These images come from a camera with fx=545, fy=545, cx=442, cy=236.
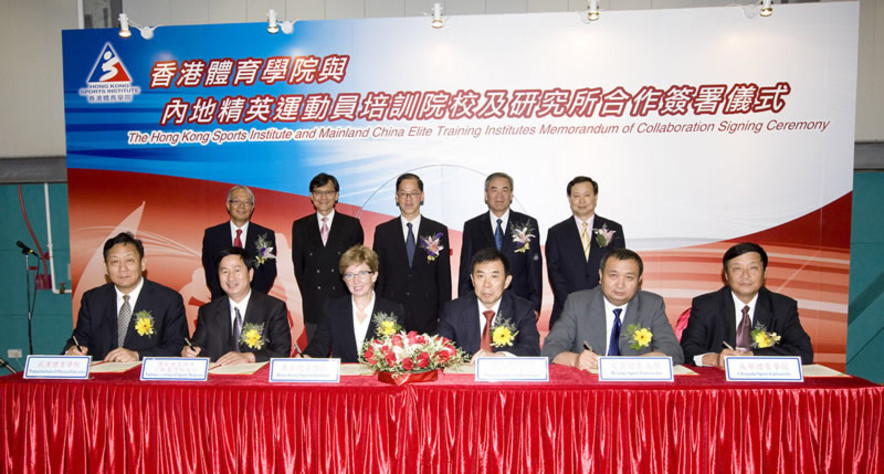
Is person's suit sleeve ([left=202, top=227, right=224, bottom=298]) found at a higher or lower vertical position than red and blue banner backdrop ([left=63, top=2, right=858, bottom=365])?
lower

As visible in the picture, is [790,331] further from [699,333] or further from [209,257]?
[209,257]

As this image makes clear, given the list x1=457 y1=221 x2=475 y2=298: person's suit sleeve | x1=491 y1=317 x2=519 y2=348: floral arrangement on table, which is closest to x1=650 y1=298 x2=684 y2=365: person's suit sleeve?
x1=491 y1=317 x2=519 y2=348: floral arrangement on table

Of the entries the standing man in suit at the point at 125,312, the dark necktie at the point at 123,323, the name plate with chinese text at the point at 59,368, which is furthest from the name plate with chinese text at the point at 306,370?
the dark necktie at the point at 123,323

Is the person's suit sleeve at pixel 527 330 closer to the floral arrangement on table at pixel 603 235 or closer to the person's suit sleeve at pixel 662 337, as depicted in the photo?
the person's suit sleeve at pixel 662 337

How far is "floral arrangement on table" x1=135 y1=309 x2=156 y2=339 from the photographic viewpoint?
2798 mm

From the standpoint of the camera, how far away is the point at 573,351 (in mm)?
2773

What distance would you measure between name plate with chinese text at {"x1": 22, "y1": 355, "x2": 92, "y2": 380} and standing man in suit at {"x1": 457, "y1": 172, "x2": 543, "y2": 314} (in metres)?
2.53

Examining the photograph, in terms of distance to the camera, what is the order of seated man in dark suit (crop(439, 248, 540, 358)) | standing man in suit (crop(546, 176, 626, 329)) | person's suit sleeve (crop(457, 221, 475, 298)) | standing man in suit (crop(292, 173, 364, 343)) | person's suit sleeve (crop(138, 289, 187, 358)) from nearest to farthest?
seated man in dark suit (crop(439, 248, 540, 358)), person's suit sleeve (crop(138, 289, 187, 358)), standing man in suit (crop(546, 176, 626, 329)), person's suit sleeve (crop(457, 221, 475, 298)), standing man in suit (crop(292, 173, 364, 343))

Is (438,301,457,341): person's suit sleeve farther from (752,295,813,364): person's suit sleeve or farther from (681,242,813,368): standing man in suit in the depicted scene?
(752,295,813,364): person's suit sleeve

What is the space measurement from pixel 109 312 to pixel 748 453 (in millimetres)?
3097

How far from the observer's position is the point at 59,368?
2312 millimetres

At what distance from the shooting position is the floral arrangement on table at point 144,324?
280 centimetres

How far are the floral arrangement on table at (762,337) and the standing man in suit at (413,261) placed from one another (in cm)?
214

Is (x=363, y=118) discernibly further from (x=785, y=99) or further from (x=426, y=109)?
(x=785, y=99)
